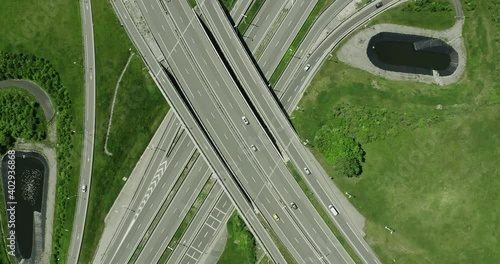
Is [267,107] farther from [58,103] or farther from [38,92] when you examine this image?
[38,92]

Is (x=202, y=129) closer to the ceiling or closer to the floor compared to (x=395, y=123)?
closer to the floor

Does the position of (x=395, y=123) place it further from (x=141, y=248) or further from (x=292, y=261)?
(x=141, y=248)

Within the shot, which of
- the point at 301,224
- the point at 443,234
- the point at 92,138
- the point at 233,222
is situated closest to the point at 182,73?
the point at 92,138

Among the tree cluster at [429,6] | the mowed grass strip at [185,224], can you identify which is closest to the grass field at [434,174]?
the tree cluster at [429,6]

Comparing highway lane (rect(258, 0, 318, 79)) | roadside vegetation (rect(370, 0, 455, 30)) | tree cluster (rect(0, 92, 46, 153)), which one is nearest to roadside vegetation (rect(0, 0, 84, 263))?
tree cluster (rect(0, 92, 46, 153))

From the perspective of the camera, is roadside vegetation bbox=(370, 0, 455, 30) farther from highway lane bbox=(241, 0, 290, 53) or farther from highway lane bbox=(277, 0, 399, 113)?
highway lane bbox=(241, 0, 290, 53)
